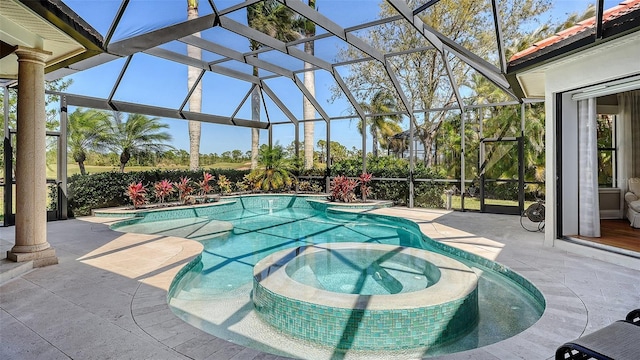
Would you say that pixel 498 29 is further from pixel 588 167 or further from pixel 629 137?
pixel 629 137

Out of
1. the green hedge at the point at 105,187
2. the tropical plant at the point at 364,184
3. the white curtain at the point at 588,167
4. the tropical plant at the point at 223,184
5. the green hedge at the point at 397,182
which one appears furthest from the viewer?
the tropical plant at the point at 223,184

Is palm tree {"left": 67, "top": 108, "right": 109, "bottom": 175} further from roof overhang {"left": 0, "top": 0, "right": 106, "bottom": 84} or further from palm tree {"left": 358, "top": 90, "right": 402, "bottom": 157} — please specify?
palm tree {"left": 358, "top": 90, "right": 402, "bottom": 157}

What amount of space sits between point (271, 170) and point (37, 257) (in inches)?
423

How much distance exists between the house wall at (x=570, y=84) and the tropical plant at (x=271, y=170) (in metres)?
10.8

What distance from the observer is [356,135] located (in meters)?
17.0

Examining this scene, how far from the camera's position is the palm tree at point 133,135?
1311 centimetres

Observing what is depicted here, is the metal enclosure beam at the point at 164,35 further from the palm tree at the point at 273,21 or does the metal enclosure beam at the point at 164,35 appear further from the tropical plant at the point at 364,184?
the tropical plant at the point at 364,184

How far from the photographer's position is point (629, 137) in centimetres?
806

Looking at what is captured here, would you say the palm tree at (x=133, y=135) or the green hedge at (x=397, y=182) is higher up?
the palm tree at (x=133, y=135)

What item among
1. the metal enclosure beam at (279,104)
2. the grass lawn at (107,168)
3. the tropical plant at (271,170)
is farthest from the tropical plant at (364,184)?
the grass lawn at (107,168)

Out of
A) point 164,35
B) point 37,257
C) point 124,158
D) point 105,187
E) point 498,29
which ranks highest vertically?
point 164,35

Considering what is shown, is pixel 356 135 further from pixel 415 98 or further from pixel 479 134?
pixel 479 134

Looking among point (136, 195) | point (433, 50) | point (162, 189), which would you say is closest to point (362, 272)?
point (136, 195)

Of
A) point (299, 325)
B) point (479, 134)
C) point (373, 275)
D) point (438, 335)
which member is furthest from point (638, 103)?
point (299, 325)
